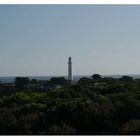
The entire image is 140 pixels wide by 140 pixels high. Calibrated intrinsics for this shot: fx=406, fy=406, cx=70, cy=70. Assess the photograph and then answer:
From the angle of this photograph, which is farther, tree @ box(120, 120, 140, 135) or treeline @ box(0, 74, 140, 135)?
treeline @ box(0, 74, 140, 135)

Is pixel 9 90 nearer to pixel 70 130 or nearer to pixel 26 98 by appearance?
pixel 26 98

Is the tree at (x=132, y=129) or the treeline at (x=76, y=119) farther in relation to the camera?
the treeline at (x=76, y=119)

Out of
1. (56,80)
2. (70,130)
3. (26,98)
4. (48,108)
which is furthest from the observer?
(56,80)

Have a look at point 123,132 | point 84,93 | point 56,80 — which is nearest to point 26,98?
point 84,93

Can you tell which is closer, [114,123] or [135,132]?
[135,132]

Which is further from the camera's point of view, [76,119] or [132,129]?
[76,119]

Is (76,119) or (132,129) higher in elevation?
(132,129)
